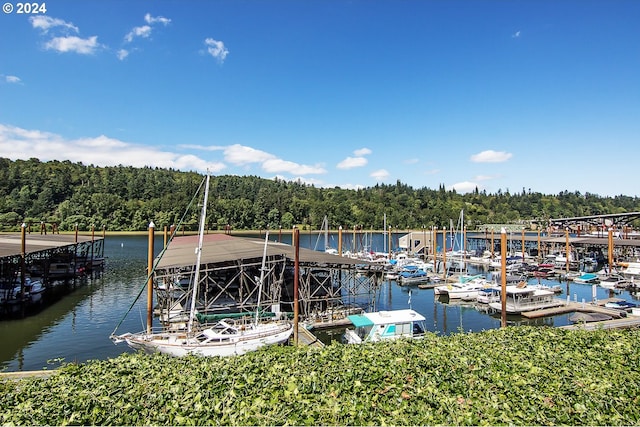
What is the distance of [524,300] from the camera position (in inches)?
1437

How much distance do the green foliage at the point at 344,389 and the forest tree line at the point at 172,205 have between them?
4303 inches

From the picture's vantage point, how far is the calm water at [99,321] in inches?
964

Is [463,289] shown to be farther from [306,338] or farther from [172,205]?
[172,205]

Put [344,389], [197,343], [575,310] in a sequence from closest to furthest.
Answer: [344,389] → [197,343] → [575,310]

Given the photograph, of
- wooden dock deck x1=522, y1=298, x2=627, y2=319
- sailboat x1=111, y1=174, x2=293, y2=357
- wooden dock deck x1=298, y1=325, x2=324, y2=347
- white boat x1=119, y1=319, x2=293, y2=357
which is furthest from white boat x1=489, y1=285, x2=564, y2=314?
white boat x1=119, y1=319, x2=293, y2=357

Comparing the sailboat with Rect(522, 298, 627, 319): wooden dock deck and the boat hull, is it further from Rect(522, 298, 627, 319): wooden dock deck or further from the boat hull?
Rect(522, 298, 627, 319): wooden dock deck

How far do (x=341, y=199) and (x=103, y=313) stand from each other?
516 ft

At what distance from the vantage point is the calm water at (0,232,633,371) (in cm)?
2448

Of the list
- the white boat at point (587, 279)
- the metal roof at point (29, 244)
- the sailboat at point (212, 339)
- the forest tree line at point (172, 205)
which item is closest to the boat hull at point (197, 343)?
the sailboat at point (212, 339)

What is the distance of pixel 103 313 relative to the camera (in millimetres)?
34594

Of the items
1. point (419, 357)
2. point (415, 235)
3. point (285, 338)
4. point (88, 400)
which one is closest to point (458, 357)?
point (419, 357)

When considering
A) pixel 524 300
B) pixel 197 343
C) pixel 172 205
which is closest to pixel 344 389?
pixel 197 343

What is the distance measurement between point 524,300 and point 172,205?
12545 centimetres

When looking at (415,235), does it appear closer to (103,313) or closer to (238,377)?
(103,313)
